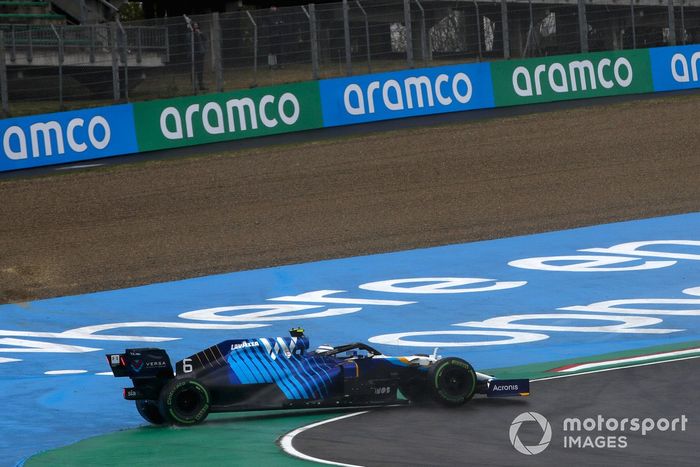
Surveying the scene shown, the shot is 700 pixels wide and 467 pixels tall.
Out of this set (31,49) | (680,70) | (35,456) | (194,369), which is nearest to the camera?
(35,456)

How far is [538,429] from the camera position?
846 cm

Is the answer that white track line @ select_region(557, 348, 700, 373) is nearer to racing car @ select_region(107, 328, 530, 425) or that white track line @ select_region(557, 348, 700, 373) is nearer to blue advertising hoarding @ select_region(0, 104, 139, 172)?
racing car @ select_region(107, 328, 530, 425)

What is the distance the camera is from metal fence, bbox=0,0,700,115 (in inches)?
931

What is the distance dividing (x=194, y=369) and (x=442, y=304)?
5.29 meters

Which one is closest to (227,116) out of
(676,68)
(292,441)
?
(676,68)

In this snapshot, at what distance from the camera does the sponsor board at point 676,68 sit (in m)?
27.1

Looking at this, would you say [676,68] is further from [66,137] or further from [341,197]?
[66,137]

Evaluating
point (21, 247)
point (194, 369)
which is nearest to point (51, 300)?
point (21, 247)

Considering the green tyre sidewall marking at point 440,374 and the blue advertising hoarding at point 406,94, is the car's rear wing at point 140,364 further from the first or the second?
the blue advertising hoarding at point 406,94

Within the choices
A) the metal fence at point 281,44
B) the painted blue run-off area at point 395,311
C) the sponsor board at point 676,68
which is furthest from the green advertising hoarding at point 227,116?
the sponsor board at point 676,68

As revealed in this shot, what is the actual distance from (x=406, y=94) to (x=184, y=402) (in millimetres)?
16464

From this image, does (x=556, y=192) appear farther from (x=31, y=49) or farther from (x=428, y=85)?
(x=31, y=49)

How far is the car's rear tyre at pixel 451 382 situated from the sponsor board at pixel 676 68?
19245mm

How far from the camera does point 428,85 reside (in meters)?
25.0
